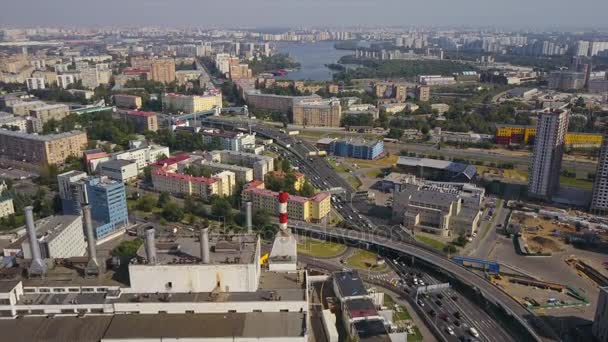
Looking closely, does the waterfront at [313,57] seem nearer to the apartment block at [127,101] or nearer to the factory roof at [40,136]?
the apartment block at [127,101]

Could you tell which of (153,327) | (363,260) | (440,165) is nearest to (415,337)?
(363,260)

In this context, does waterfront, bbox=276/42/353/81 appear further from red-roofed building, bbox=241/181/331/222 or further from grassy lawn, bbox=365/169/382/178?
red-roofed building, bbox=241/181/331/222

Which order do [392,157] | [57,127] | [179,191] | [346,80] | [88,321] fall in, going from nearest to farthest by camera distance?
[88,321] → [179,191] → [392,157] → [57,127] → [346,80]

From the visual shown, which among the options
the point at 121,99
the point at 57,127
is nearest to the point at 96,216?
the point at 57,127

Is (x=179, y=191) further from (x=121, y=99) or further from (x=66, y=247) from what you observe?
(x=121, y=99)

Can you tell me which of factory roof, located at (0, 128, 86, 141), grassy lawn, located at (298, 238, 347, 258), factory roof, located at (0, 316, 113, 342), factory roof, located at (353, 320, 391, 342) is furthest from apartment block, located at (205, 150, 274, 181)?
factory roof, located at (0, 316, 113, 342)

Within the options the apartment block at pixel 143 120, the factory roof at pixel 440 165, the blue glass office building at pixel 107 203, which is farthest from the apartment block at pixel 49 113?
the factory roof at pixel 440 165
